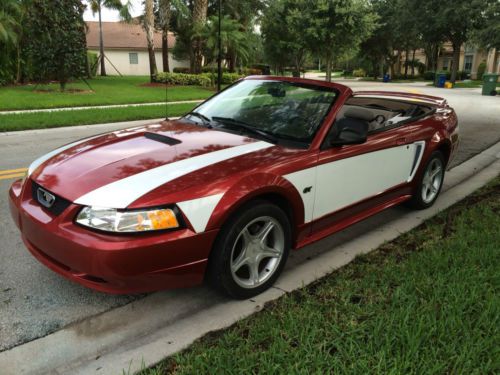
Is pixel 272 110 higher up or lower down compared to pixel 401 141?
higher up

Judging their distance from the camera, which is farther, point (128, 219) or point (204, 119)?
point (204, 119)

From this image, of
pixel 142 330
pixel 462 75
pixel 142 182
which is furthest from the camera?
pixel 462 75

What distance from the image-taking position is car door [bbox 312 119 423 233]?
3.35 m

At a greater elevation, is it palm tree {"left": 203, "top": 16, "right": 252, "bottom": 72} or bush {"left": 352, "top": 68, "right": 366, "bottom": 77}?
palm tree {"left": 203, "top": 16, "right": 252, "bottom": 72}

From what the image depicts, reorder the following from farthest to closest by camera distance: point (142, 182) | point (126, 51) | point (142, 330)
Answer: point (126, 51), point (142, 330), point (142, 182)

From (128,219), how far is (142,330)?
2.52 feet

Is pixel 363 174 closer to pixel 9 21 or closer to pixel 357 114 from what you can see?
pixel 357 114

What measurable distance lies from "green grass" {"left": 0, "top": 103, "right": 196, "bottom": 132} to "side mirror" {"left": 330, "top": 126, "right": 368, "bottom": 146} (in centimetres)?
837

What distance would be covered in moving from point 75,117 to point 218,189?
9.56 m

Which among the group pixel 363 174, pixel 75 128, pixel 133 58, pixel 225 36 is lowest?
pixel 75 128

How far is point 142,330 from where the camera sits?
2.73 meters

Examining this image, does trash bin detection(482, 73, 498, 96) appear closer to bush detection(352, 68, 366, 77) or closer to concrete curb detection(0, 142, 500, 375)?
concrete curb detection(0, 142, 500, 375)

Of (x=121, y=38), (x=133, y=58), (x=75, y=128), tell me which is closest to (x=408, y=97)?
(x=75, y=128)

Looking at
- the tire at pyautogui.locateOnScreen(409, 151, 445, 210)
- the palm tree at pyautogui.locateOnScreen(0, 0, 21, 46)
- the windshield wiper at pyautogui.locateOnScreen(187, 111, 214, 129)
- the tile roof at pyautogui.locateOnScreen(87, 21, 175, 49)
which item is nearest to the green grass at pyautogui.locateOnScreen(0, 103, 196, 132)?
the windshield wiper at pyautogui.locateOnScreen(187, 111, 214, 129)
